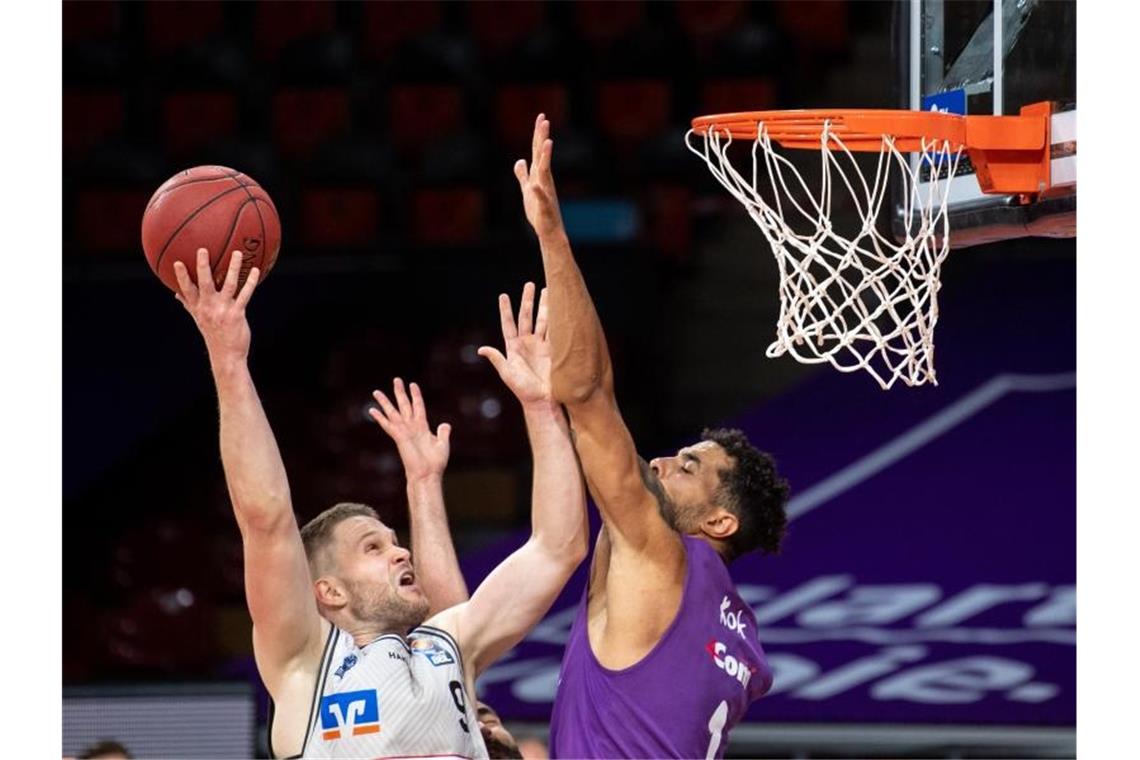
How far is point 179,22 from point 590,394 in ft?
A: 23.4

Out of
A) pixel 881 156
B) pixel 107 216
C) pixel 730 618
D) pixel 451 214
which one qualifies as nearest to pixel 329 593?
pixel 730 618

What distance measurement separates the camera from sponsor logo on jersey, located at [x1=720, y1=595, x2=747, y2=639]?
383cm

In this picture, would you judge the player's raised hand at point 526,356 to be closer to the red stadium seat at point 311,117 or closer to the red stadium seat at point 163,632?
the red stadium seat at point 163,632

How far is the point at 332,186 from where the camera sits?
370 inches

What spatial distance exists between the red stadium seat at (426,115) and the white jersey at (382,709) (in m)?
6.25

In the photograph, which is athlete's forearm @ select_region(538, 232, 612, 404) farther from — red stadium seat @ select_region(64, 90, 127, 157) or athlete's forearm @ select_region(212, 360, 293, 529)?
red stadium seat @ select_region(64, 90, 127, 157)

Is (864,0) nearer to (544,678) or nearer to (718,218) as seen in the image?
(718,218)

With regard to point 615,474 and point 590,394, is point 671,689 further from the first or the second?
point 590,394

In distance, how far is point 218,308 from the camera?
3426 millimetres

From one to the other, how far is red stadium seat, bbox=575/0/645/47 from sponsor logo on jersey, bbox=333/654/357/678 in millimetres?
6530

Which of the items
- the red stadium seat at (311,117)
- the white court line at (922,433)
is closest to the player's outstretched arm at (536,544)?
the white court line at (922,433)
